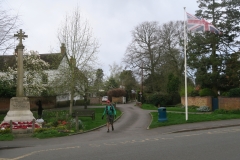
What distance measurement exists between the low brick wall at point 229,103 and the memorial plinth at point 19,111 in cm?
1900

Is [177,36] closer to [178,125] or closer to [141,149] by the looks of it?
[178,125]

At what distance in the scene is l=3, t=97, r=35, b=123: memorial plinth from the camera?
20431 mm

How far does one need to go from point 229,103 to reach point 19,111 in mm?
19932

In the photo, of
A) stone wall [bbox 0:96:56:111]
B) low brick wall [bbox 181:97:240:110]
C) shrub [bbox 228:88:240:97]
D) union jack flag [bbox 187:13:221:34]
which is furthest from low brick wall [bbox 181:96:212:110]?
stone wall [bbox 0:96:56:111]

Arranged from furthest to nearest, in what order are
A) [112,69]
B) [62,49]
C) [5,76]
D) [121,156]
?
[112,69], [5,76], [62,49], [121,156]

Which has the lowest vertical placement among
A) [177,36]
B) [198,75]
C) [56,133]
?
[56,133]

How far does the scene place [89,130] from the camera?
19562 mm

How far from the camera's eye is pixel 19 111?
2073cm

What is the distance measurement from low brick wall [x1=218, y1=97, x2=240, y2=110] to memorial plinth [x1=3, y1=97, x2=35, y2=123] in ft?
62.3

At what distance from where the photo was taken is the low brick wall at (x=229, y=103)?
96.6 ft

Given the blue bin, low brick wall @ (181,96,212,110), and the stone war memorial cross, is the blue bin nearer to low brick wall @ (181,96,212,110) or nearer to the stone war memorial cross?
the stone war memorial cross

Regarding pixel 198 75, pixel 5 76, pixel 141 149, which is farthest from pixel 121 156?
pixel 5 76

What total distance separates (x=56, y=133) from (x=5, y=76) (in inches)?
953

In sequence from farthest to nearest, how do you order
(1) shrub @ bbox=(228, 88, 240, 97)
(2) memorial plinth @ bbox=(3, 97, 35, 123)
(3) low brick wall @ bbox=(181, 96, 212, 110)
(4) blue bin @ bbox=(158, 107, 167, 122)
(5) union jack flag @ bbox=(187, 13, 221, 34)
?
(3) low brick wall @ bbox=(181, 96, 212, 110), (1) shrub @ bbox=(228, 88, 240, 97), (4) blue bin @ bbox=(158, 107, 167, 122), (5) union jack flag @ bbox=(187, 13, 221, 34), (2) memorial plinth @ bbox=(3, 97, 35, 123)
